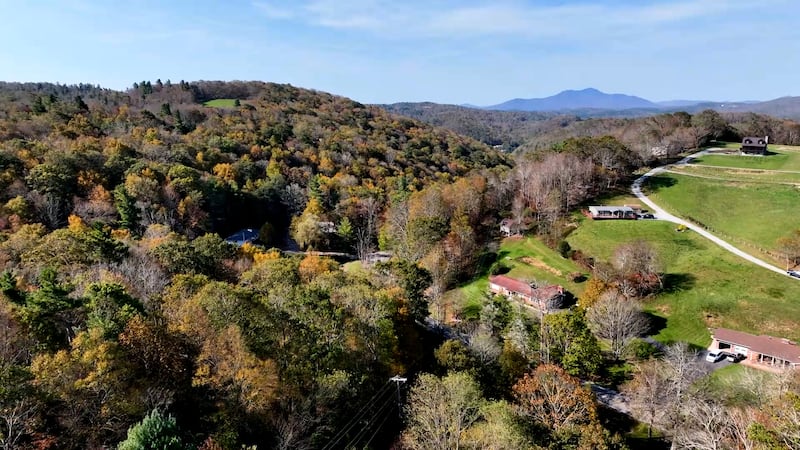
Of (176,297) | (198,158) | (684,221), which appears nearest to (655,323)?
(684,221)

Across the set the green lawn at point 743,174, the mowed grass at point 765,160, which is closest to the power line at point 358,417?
the green lawn at point 743,174

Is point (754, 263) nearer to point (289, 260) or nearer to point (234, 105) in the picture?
point (289, 260)

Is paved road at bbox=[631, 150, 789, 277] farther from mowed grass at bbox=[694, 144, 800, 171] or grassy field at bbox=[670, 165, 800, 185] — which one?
grassy field at bbox=[670, 165, 800, 185]

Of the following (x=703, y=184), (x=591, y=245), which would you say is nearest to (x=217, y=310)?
(x=591, y=245)

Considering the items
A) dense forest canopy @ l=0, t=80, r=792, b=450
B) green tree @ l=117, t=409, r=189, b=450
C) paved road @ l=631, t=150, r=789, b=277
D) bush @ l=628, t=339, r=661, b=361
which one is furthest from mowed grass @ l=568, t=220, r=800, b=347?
green tree @ l=117, t=409, r=189, b=450

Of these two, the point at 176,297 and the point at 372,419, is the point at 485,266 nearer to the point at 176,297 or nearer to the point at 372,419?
the point at 372,419

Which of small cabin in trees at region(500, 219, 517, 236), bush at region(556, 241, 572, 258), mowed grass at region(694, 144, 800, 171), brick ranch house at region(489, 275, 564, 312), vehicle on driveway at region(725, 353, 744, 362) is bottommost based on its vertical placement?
vehicle on driveway at region(725, 353, 744, 362)

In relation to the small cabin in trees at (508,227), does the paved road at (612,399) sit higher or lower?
lower

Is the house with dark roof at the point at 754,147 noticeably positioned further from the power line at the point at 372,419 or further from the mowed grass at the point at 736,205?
the power line at the point at 372,419

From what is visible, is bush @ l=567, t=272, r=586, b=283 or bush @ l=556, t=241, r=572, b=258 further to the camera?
bush @ l=556, t=241, r=572, b=258
